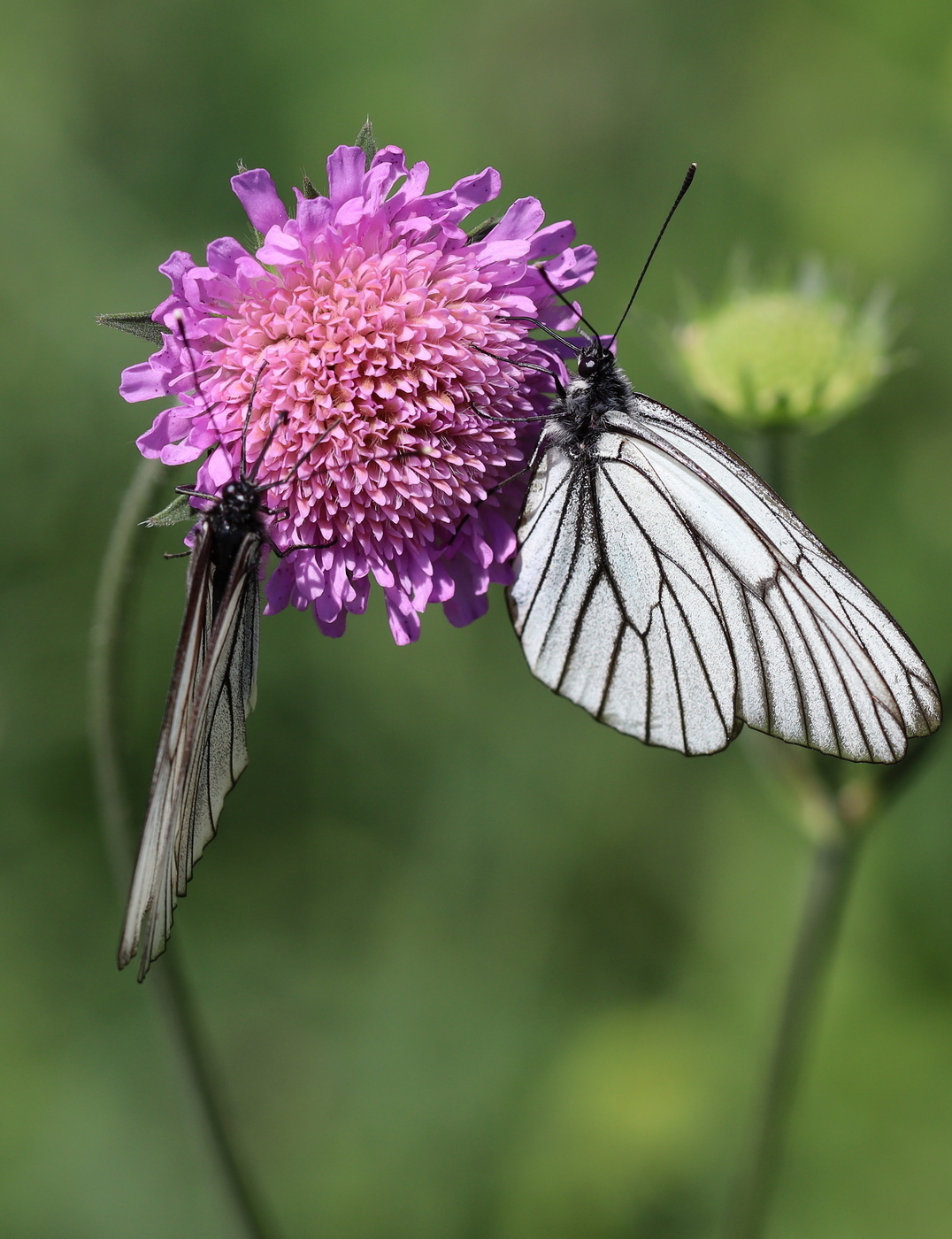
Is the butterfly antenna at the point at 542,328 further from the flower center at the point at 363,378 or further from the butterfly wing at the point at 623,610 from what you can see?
the butterfly wing at the point at 623,610

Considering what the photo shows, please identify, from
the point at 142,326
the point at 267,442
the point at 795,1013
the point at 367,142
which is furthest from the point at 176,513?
the point at 795,1013

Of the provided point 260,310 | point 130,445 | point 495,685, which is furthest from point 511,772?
point 260,310

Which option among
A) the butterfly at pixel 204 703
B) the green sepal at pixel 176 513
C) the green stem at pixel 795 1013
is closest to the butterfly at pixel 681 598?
the butterfly at pixel 204 703

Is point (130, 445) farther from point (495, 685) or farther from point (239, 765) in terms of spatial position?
point (239, 765)

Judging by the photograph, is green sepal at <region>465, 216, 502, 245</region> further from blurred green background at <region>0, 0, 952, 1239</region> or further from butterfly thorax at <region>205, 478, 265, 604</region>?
blurred green background at <region>0, 0, 952, 1239</region>

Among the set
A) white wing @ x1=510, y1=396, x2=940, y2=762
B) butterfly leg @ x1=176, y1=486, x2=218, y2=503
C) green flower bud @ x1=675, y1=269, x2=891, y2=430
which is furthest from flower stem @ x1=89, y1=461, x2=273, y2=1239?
green flower bud @ x1=675, y1=269, x2=891, y2=430
